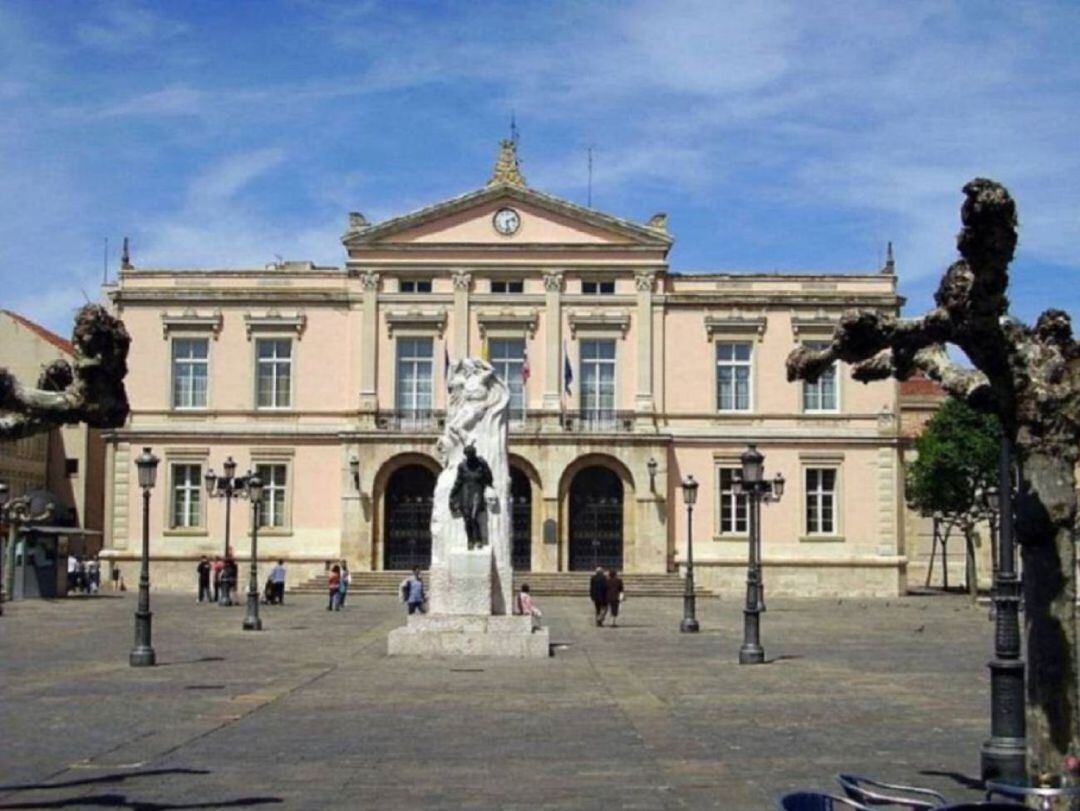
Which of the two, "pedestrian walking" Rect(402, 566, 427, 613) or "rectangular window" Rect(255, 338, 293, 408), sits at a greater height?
"rectangular window" Rect(255, 338, 293, 408)

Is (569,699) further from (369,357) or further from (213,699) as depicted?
(369,357)

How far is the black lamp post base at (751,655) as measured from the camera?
88.2 feet

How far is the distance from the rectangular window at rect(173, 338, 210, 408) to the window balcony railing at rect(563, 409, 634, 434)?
13.7m

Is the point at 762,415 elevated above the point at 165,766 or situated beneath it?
elevated above

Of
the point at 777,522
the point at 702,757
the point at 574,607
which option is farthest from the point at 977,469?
the point at 702,757

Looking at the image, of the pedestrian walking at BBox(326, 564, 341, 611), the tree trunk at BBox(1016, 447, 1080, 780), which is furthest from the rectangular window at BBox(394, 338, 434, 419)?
the tree trunk at BBox(1016, 447, 1080, 780)

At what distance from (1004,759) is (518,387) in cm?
4605

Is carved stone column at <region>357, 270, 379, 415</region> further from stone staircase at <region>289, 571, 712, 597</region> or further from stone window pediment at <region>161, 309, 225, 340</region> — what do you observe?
stone staircase at <region>289, 571, 712, 597</region>

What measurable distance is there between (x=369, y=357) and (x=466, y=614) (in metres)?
30.6

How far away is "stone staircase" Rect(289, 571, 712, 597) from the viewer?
54.9m

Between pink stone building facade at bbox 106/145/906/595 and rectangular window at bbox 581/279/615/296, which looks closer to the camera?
pink stone building facade at bbox 106/145/906/595

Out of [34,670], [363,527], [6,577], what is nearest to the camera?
[34,670]

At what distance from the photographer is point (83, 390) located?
34.3ft

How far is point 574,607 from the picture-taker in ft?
158
